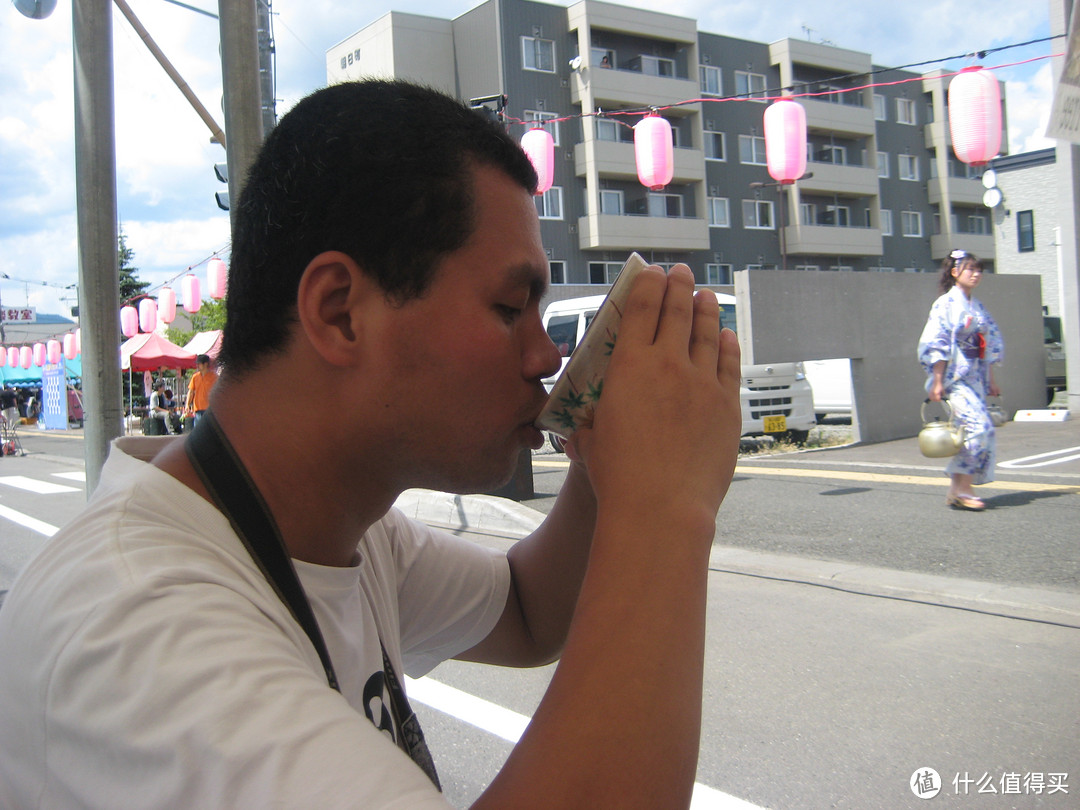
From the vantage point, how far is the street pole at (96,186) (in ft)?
10.4

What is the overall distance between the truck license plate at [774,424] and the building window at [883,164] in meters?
31.6

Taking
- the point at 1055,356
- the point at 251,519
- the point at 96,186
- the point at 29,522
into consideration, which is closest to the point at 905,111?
the point at 1055,356

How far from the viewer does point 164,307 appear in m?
22.5

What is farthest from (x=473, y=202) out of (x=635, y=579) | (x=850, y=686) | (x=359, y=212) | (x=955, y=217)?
(x=955, y=217)

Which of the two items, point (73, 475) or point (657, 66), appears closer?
point (73, 475)

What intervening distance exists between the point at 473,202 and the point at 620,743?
61 centimetres

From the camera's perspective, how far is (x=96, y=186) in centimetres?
325

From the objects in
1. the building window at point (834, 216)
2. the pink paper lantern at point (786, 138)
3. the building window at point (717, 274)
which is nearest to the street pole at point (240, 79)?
the pink paper lantern at point (786, 138)

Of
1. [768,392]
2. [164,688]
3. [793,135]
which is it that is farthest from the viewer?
[793,135]

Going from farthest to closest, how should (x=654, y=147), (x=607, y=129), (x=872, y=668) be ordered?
1. (x=607, y=129)
2. (x=654, y=147)
3. (x=872, y=668)

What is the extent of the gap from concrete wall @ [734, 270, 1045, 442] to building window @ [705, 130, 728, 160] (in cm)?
2155

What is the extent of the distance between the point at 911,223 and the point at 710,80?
1293 centimetres

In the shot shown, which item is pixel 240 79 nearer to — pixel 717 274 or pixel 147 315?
pixel 147 315

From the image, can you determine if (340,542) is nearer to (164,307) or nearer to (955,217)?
(164,307)
